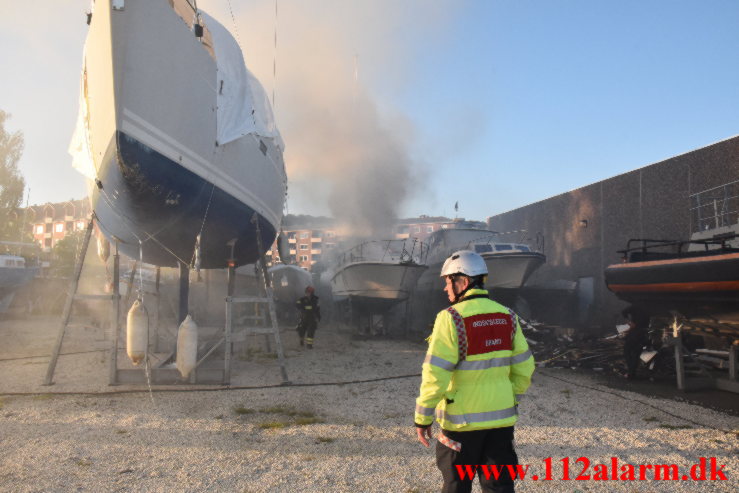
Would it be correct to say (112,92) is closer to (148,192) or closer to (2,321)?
(148,192)

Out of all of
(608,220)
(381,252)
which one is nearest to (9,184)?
(381,252)

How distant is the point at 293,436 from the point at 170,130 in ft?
14.2

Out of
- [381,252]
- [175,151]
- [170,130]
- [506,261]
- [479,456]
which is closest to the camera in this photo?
[479,456]

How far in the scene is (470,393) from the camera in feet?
8.10

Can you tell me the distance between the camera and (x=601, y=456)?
13.9 feet

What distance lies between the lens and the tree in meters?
35.8

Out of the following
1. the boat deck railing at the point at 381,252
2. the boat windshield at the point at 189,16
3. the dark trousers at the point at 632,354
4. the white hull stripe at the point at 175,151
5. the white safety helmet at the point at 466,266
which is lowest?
the dark trousers at the point at 632,354

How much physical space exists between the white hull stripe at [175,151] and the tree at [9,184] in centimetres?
3987

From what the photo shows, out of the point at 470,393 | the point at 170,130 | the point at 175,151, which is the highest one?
the point at 170,130

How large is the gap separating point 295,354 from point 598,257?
494 inches

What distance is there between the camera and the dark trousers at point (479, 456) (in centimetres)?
242

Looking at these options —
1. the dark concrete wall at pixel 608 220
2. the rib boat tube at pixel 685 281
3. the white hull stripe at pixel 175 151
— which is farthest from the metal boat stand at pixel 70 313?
the dark concrete wall at pixel 608 220

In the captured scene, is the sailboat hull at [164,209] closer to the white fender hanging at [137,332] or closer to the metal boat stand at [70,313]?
the metal boat stand at [70,313]

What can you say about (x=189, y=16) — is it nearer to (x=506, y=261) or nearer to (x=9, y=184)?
(x=506, y=261)
